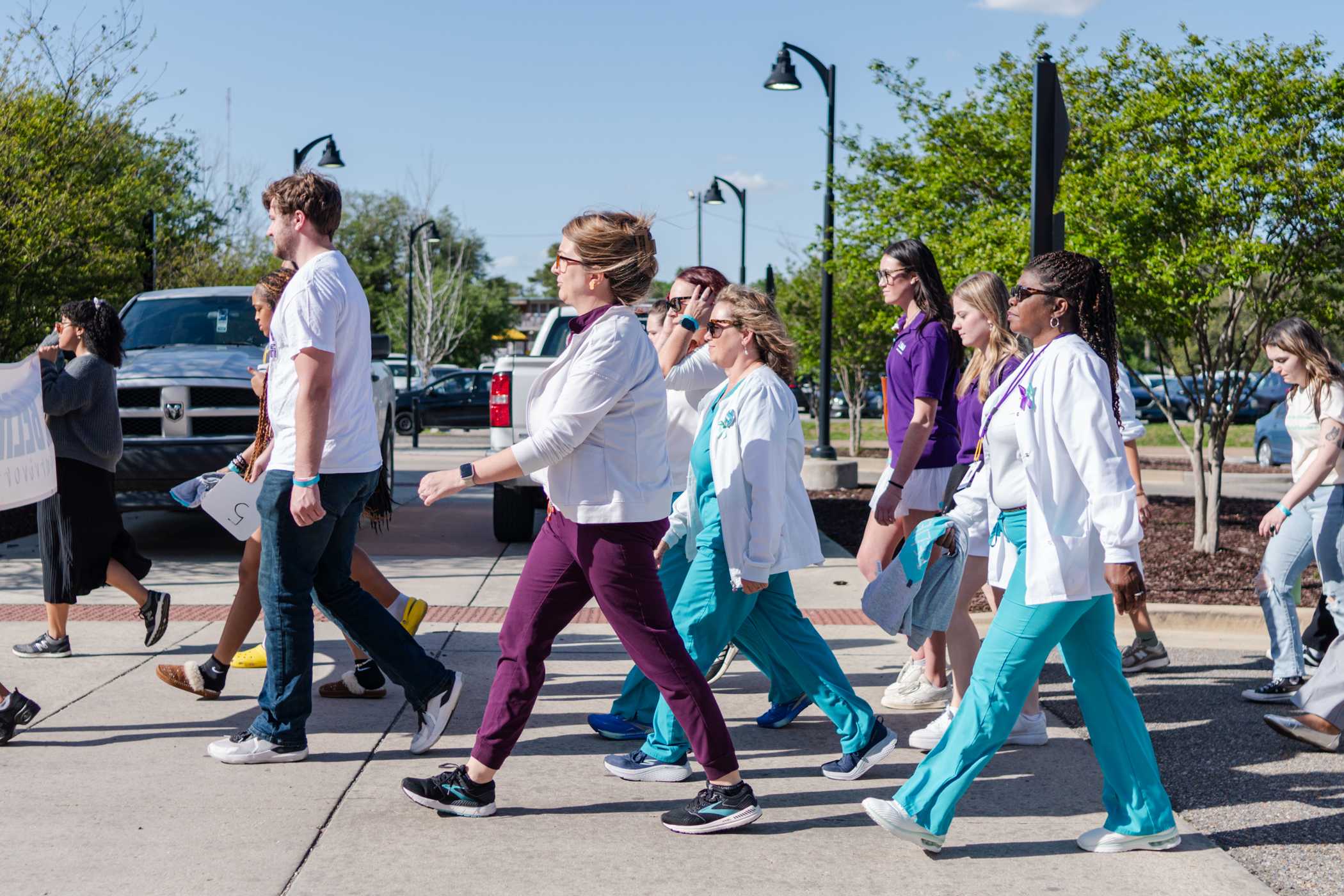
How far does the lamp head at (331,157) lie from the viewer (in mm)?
27750

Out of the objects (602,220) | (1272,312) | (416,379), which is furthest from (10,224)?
(416,379)

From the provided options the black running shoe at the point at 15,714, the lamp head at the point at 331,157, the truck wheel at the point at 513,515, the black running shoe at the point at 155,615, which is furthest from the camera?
the lamp head at the point at 331,157

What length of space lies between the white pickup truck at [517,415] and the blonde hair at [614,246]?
4.79 metres

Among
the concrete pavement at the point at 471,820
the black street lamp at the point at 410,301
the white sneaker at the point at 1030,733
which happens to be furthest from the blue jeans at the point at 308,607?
the black street lamp at the point at 410,301

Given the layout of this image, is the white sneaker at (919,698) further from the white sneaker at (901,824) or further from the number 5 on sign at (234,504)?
the number 5 on sign at (234,504)

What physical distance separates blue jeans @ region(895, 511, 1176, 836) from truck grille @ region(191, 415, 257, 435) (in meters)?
6.77

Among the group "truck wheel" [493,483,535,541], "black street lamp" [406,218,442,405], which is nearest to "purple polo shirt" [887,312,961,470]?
"truck wheel" [493,483,535,541]

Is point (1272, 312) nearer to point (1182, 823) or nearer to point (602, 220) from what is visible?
point (1182, 823)

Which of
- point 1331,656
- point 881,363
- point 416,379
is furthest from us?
point 416,379

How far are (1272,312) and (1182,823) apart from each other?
727cm

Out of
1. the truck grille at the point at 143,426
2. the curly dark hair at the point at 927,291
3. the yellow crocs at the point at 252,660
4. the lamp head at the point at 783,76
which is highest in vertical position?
the lamp head at the point at 783,76

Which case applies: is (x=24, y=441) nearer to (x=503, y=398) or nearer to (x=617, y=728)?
(x=617, y=728)

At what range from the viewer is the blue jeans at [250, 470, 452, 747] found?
4582 millimetres

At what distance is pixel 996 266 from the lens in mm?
11344
